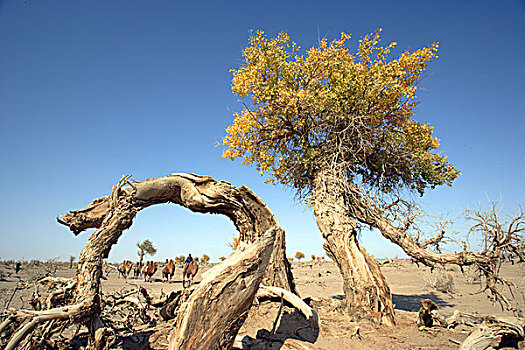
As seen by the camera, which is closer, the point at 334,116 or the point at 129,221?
the point at 129,221

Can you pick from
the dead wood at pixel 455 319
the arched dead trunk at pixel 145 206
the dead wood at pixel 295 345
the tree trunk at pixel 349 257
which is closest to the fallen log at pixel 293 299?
the arched dead trunk at pixel 145 206

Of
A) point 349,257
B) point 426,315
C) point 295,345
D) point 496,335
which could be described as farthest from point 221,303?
point 426,315

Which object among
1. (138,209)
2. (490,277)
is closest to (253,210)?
(138,209)

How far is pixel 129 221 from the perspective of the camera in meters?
5.99

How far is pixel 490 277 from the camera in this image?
21.3ft

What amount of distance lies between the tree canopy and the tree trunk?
2.60ft

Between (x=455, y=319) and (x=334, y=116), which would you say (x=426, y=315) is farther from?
(x=334, y=116)

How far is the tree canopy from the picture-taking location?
28.0 ft

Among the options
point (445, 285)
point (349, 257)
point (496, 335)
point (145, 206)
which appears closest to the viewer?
point (496, 335)

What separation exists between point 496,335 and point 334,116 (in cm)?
610

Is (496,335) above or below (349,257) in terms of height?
below

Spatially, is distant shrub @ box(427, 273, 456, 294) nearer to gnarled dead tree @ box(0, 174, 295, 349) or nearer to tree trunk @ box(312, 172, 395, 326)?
tree trunk @ box(312, 172, 395, 326)

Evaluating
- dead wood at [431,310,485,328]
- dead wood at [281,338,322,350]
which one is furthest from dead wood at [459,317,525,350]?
dead wood at [281,338,322,350]

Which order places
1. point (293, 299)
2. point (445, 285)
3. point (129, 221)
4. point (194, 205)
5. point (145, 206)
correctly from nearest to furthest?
point (129, 221), point (145, 206), point (293, 299), point (194, 205), point (445, 285)
